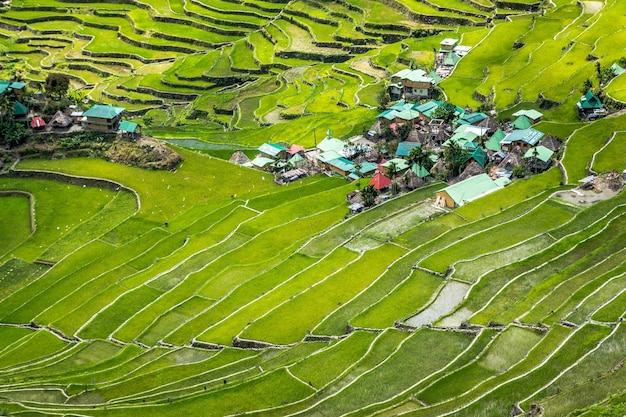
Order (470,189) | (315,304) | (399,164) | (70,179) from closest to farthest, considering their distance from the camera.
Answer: (315,304), (470,189), (399,164), (70,179)

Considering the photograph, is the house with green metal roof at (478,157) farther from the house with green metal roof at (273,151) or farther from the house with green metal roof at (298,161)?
the house with green metal roof at (273,151)

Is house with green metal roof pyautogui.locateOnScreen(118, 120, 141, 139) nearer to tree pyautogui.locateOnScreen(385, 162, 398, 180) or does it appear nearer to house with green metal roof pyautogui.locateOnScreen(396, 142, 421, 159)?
house with green metal roof pyautogui.locateOnScreen(396, 142, 421, 159)

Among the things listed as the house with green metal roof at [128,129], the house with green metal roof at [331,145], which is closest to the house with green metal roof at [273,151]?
the house with green metal roof at [331,145]

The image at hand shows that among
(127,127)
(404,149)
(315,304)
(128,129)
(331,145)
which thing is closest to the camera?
(315,304)

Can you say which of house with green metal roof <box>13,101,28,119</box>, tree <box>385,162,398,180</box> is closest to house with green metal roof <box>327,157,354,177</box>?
tree <box>385,162,398,180</box>

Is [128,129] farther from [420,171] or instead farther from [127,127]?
[420,171]

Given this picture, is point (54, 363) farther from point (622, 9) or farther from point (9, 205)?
point (622, 9)

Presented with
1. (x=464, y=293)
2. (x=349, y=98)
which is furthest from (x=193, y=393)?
(x=349, y=98)

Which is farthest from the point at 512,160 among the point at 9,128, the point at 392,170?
the point at 9,128
